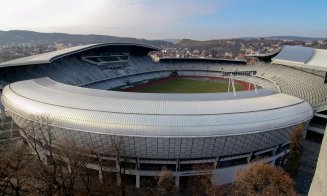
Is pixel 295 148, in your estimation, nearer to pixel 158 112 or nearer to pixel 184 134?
pixel 184 134

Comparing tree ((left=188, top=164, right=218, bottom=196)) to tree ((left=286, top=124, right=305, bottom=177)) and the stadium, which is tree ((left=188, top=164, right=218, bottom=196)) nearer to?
the stadium

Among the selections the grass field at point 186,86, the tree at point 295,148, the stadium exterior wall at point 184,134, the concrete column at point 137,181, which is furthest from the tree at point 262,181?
the grass field at point 186,86

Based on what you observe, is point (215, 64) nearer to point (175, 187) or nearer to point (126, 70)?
point (126, 70)

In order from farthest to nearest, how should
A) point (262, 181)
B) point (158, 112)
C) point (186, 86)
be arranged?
point (186, 86), point (158, 112), point (262, 181)

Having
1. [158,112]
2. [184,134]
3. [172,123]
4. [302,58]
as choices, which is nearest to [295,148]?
[184,134]

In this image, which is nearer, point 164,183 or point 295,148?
point 164,183

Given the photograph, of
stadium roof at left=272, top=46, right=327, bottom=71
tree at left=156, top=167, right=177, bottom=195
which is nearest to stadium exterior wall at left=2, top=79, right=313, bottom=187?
tree at left=156, top=167, right=177, bottom=195
